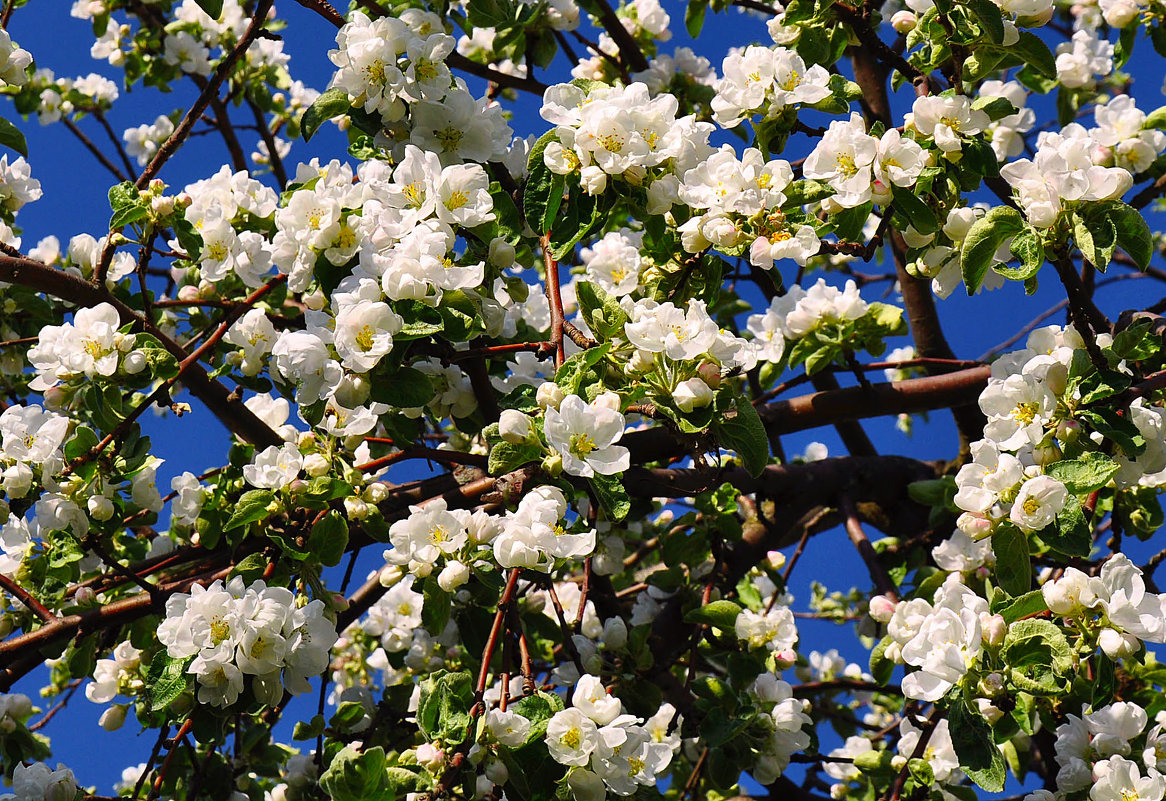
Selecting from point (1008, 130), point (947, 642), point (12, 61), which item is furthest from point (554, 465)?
point (1008, 130)

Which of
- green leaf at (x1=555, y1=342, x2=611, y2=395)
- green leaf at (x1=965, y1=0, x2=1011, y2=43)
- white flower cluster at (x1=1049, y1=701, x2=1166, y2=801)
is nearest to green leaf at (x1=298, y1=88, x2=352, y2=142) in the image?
green leaf at (x1=555, y1=342, x2=611, y2=395)

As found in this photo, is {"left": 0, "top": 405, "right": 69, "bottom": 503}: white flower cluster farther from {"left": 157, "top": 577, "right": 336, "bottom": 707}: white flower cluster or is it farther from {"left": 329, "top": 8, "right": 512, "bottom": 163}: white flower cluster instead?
{"left": 329, "top": 8, "right": 512, "bottom": 163}: white flower cluster

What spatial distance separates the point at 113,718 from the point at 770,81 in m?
1.98

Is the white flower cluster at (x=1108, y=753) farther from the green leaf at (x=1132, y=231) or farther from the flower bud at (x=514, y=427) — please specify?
the flower bud at (x=514, y=427)

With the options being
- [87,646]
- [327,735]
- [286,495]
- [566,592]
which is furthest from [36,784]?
[566,592]

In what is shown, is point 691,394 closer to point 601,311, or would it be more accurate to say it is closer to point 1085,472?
point 601,311

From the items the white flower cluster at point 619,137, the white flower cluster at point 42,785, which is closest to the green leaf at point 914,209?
the white flower cluster at point 619,137

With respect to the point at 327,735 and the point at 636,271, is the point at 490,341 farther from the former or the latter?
the point at 327,735

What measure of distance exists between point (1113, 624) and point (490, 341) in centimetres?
128

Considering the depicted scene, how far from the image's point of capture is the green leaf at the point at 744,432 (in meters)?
1.61

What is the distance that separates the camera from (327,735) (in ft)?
7.63

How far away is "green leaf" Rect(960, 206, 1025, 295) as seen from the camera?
1.61 m

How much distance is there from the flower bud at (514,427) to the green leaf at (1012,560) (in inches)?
30.9

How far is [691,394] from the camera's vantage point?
152 cm
